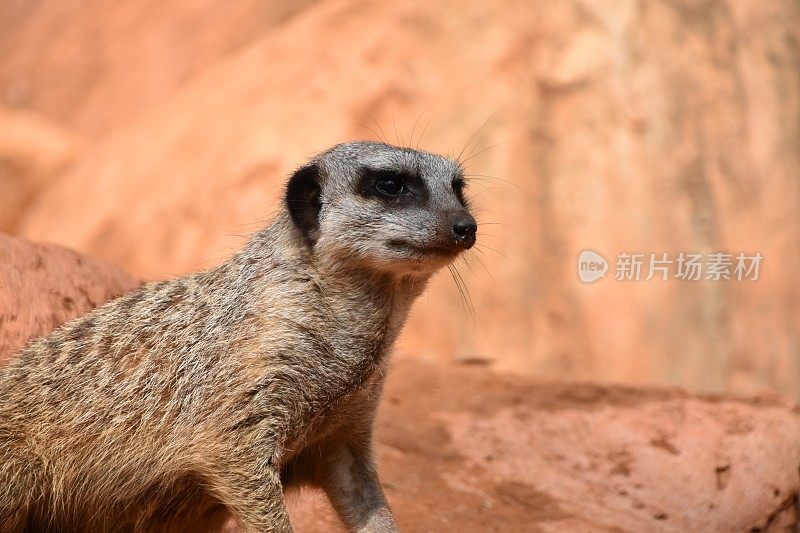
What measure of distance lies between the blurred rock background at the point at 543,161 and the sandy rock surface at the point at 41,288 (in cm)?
362

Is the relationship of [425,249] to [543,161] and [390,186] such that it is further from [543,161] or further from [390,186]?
[543,161]

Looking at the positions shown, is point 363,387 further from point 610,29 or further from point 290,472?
point 610,29

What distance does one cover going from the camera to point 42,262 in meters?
4.66

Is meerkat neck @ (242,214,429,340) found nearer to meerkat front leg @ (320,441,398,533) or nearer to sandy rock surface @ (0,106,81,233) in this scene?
meerkat front leg @ (320,441,398,533)

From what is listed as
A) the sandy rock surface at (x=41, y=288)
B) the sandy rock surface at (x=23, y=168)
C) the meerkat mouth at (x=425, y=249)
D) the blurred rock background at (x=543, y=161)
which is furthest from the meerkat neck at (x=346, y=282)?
the sandy rock surface at (x=23, y=168)

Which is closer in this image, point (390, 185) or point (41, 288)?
point (390, 185)

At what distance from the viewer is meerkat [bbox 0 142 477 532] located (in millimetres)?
3324

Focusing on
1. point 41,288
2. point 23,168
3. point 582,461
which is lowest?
point 582,461

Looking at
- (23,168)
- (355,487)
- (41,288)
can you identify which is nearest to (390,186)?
(355,487)

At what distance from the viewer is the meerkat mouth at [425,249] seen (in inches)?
133

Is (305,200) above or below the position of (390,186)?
below

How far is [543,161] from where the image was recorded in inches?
342

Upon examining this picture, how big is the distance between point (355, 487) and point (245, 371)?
0.79 meters

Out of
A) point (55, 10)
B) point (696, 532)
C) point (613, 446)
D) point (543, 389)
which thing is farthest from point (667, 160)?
point (55, 10)
